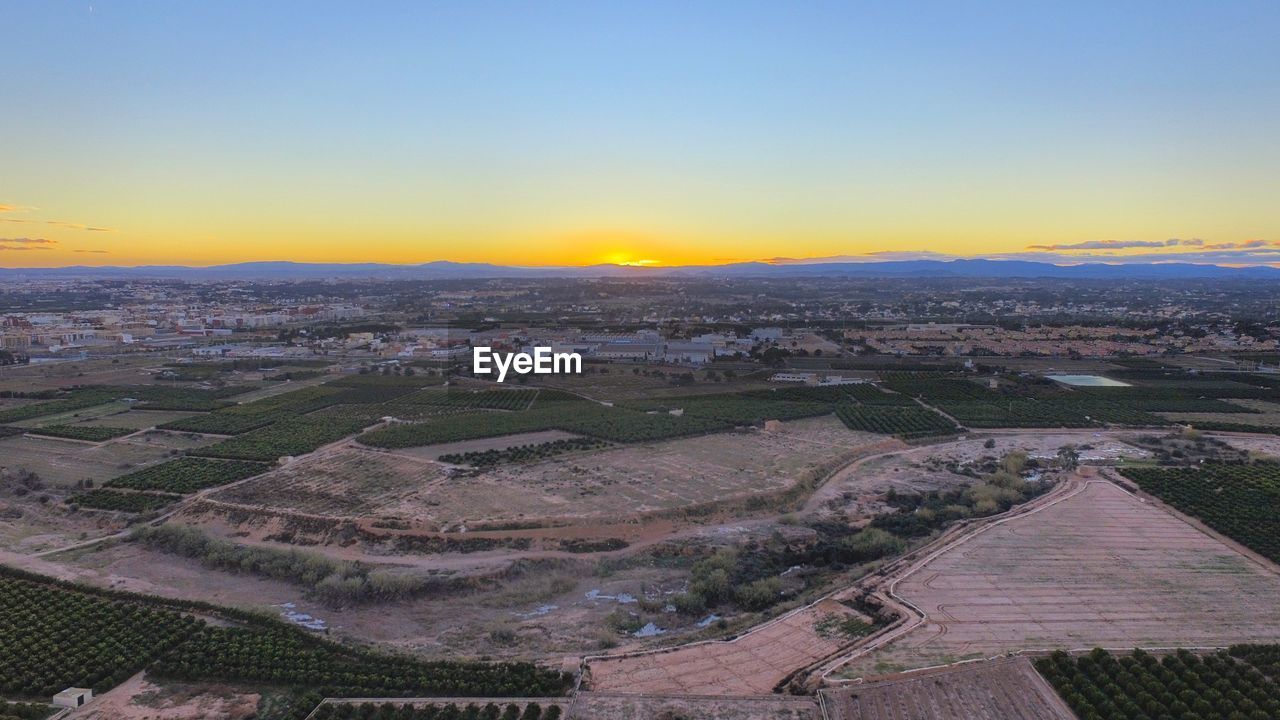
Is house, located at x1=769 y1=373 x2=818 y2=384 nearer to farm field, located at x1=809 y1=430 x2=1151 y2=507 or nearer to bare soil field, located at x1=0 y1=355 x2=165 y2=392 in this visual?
farm field, located at x1=809 y1=430 x2=1151 y2=507

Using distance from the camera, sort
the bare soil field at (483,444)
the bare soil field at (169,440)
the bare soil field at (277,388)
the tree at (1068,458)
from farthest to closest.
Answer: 1. the bare soil field at (277,388)
2. the bare soil field at (169,440)
3. the bare soil field at (483,444)
4. the tree at (1068,458)

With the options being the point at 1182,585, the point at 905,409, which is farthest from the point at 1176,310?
the point at 1182,585

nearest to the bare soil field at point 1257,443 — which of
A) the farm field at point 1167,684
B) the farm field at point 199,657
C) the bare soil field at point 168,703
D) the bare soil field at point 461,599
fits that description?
the farm field at point 1167,684

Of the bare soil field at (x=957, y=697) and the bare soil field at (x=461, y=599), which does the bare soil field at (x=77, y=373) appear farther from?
the bare soil field at (x=957, y=697)

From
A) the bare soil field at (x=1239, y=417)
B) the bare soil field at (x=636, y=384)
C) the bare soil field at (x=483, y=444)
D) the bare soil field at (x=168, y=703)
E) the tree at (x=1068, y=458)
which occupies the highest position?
the bare soil field at (x=636, y=384)

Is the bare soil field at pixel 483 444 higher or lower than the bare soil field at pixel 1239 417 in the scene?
higher

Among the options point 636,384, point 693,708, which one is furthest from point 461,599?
point 636,384

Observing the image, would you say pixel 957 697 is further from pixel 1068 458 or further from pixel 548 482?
pixel 1068 458
